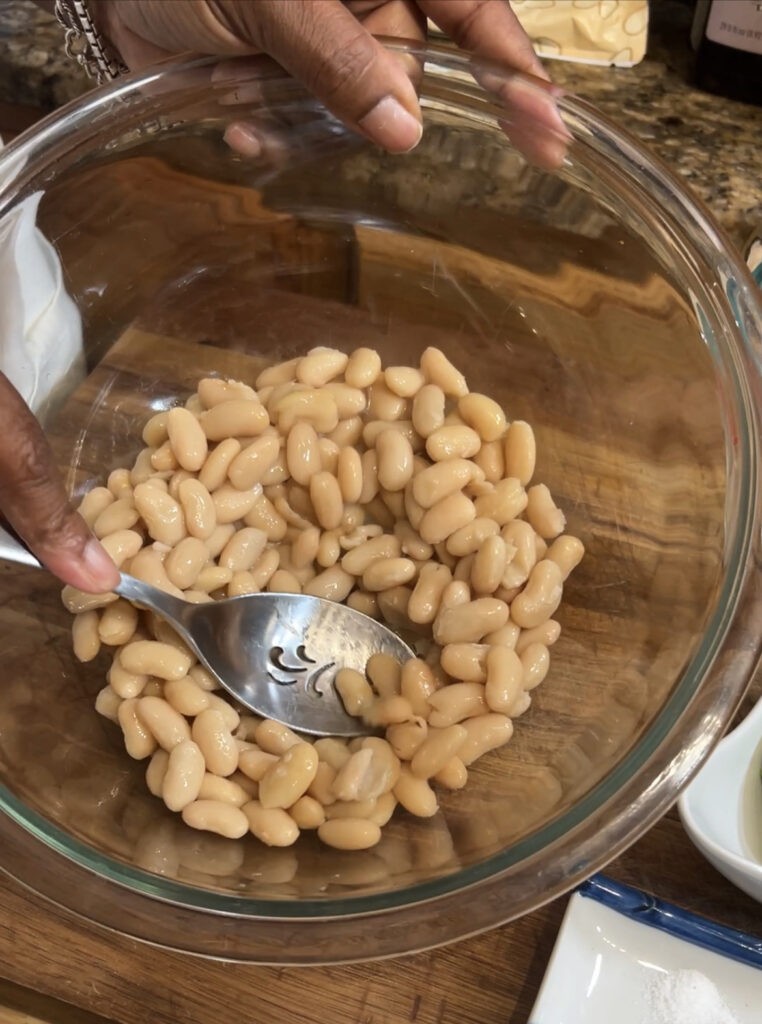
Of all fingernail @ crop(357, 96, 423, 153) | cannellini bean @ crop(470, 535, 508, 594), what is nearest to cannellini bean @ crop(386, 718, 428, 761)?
cannellini bean @ crop(470, 535, 508, 594)

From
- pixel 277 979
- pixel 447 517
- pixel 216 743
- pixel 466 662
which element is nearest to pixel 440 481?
pixel 447 517

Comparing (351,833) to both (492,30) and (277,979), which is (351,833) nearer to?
(277,979)

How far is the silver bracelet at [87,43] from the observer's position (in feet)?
2.95

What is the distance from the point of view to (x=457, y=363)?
0.80 metres

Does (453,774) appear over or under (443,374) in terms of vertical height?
under

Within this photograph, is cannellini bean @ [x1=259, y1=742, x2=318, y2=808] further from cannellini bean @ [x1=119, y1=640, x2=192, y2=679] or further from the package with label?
the package with label

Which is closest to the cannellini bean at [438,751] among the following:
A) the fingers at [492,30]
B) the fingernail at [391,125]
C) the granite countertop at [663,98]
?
the fingernail at [391,125]

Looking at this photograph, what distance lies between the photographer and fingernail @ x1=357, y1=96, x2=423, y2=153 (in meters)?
0.63

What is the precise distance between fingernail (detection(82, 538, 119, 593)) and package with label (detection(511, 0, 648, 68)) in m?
0.78

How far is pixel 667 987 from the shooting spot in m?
0.57

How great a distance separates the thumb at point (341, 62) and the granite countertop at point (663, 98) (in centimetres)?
42

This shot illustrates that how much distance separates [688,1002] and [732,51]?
93cm

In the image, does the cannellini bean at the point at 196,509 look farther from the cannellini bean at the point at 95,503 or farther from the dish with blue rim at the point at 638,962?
the dish with blue rim at the point at 638,962

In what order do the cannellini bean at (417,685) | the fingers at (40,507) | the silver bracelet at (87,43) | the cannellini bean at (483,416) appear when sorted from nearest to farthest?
1. the fingers at (40,507)
2. the cannellini bean at (417,685)
3. the cannellini bean at (483,416)
4. the silver bracelet at (87,43)
